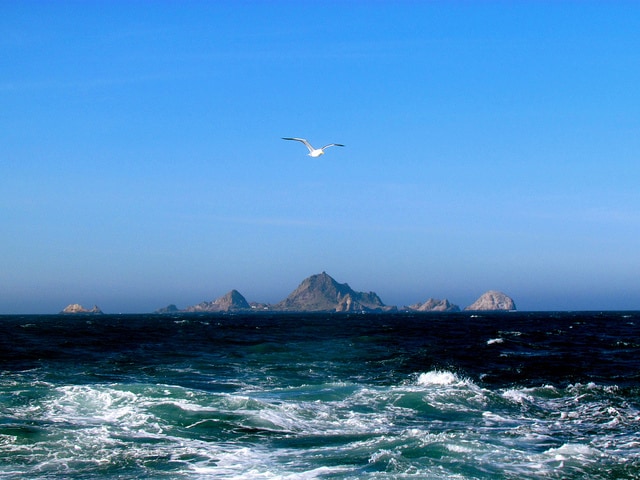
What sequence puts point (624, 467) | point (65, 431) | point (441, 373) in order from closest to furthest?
point (624, 467) → point (65, 431) → point (441, 373)

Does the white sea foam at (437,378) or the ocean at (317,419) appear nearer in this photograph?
the ocean at (317,419)

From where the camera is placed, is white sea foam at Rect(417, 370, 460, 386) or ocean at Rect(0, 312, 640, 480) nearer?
ocean at Rect(0, 312, 640, 480)

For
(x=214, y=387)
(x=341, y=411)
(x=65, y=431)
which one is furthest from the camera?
(x=214, y=387)

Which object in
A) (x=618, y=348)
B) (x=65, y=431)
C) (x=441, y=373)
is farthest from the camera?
(x=618, y=348)

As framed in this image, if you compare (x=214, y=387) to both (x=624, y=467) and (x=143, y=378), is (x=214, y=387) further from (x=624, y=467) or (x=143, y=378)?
(x=624, y=467)

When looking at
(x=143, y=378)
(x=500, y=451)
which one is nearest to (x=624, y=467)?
(x=500, y=451)

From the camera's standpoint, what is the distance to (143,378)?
30.3 meters

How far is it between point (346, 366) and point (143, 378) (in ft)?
39.7

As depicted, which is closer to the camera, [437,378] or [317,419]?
[317,419]

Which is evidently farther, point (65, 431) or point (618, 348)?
point (618, 348)

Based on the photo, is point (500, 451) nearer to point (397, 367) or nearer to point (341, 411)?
point (341, 411)

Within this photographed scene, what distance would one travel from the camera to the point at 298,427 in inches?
780

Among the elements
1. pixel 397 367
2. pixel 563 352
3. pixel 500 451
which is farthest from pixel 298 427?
pixel 563 352

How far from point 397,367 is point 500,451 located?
20269mm
